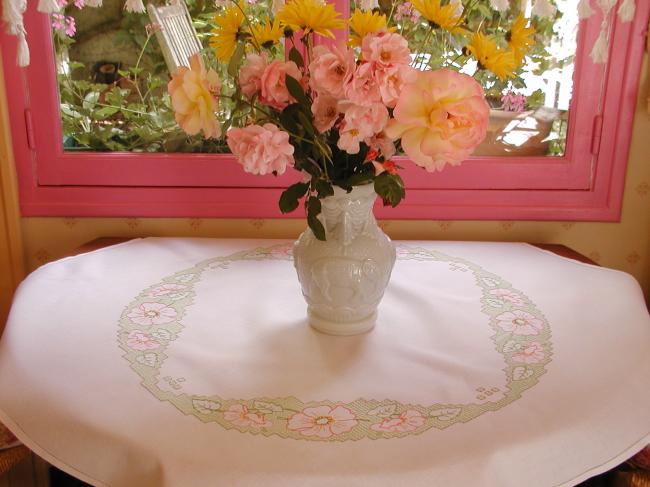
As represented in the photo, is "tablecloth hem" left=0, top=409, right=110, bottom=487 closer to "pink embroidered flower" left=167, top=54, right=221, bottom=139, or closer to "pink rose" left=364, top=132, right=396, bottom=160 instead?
"pink embroidered flower" left=167, top=54, right=221, bottom=139

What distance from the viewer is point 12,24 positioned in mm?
1415

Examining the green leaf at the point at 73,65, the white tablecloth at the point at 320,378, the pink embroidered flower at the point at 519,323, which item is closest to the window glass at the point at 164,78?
the green leaf at the point at 73,65

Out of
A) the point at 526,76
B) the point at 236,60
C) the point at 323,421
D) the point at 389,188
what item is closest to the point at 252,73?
the point at 236,60

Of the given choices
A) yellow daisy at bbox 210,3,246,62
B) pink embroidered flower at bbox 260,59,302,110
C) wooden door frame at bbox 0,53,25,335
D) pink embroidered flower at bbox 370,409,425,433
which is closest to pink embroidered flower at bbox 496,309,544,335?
pink embroidered flower at bbox 370,409,425,433

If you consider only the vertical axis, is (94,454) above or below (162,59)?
below

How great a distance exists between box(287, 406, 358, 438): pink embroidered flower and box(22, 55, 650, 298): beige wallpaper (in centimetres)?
89

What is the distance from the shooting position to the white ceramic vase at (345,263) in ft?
3.57

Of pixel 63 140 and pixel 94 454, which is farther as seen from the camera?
pixel 63 140

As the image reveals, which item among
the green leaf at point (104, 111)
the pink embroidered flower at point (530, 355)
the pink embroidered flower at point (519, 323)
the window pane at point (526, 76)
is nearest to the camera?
the pink embroidered flower at point (530, 355)

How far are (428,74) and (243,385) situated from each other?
1.73 feet

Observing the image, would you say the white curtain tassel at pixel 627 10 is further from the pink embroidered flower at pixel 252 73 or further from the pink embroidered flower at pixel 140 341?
the pink embroidered flower at pixel 140 341

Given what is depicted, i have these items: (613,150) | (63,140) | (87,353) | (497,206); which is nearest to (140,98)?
(63,140)

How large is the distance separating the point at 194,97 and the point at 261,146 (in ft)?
0.42

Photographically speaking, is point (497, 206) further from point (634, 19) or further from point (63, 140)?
point (63, 140)
